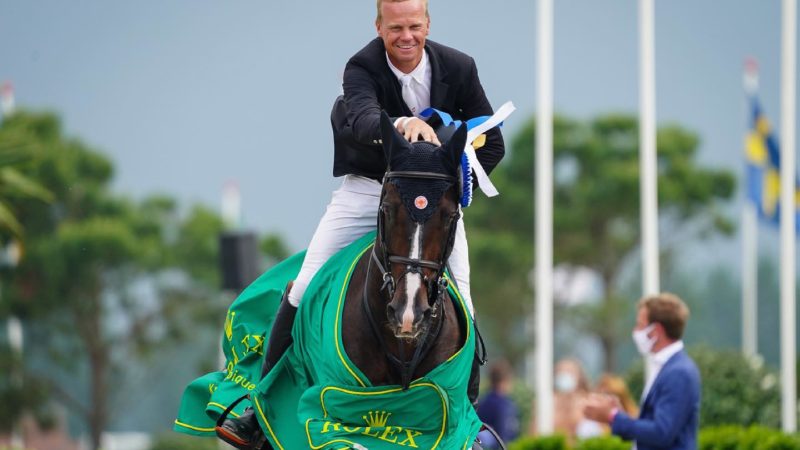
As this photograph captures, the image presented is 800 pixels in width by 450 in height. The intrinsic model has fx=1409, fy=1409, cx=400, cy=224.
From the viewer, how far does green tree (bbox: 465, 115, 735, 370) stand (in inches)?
1781

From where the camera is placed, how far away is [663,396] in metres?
9.68

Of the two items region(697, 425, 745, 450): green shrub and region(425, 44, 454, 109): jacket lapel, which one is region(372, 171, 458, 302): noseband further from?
region(697, 425, 745, 450): green shrub

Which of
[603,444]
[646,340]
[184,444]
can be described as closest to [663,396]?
[646,340]

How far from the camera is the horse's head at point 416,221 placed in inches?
238

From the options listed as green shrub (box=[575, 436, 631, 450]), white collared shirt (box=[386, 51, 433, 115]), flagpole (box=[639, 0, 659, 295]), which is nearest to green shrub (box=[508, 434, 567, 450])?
green shrub (box=[575, 436, 631, 450])

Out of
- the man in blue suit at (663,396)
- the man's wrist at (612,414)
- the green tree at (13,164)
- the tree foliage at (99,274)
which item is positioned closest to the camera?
the man in blue suit at (663,396)

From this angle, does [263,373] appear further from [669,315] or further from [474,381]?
[669,315]

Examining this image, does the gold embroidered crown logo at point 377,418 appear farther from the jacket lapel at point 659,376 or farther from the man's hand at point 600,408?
the jacket lapel at point 659,376

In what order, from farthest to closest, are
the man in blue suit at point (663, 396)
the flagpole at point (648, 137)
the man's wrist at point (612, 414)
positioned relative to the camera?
the flagpole at point (648, 137) < the man's wrist at point (612, 414) < the man in blue suit at point (663, 396)

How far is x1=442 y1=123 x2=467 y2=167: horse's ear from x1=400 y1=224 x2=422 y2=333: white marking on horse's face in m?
0.38

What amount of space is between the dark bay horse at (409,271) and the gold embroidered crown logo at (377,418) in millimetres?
146

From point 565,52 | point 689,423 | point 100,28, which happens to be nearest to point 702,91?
point 565,52

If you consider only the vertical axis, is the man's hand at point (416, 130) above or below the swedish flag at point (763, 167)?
above

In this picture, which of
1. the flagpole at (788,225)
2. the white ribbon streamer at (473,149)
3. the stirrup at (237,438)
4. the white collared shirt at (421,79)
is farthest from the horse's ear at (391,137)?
the flagpole at (788,225)
